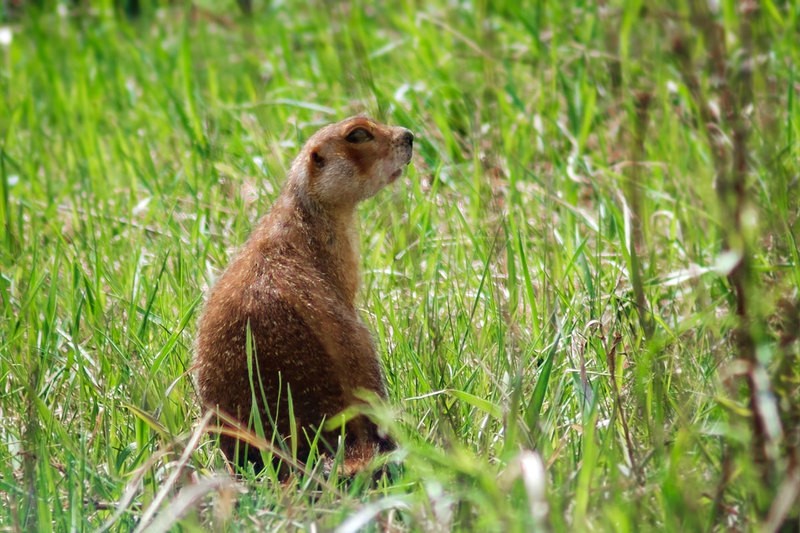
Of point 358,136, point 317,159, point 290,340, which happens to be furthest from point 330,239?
point 290,340

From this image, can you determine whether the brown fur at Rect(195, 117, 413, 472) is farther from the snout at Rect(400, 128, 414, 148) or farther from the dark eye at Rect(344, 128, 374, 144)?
the snout at Rect(400, 128, 414, 148)

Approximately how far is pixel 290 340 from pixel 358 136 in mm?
1037

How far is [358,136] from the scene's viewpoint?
3961 millimetres

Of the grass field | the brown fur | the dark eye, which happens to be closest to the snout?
the dark eye

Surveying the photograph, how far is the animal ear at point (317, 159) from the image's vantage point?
3.88 meters

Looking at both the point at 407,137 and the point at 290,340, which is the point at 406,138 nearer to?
the point at 407,137

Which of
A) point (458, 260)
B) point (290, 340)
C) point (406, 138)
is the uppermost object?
point (406, 138)

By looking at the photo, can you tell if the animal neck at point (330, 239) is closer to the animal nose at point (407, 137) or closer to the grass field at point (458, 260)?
the grass field at point (458, 260)

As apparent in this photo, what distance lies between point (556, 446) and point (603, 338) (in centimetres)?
41

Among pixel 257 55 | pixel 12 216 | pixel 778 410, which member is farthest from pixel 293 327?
pixel 257 55

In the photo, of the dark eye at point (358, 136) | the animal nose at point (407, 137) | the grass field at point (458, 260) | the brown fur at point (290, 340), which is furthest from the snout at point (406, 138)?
the brown fur at point (290, 340)

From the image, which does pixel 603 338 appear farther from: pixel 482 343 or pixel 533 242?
pixel 533 242

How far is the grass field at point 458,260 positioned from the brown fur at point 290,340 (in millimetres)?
133

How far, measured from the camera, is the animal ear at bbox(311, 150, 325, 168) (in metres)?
3.88
